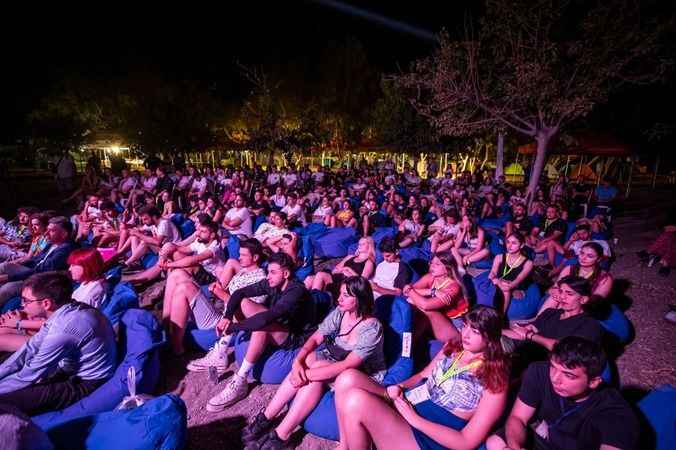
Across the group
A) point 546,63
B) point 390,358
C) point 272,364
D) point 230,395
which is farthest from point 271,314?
point 546,63

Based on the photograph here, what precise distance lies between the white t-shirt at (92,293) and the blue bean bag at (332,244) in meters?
4.43

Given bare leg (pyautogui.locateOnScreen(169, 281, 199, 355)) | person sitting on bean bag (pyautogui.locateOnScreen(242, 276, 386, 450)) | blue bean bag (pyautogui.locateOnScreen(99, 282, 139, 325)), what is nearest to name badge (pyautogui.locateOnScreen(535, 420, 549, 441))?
person sitting on bean bag (pyautogui.locateOnScreen(242, 276, 386, 450))

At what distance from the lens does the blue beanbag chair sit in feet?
11.7

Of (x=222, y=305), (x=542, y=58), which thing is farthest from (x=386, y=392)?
(x=542, y=58)

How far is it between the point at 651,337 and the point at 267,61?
33623mm

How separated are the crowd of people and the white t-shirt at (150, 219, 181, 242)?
25 mm

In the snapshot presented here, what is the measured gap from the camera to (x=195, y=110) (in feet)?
74.5

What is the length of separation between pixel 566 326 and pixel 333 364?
2.26 meters

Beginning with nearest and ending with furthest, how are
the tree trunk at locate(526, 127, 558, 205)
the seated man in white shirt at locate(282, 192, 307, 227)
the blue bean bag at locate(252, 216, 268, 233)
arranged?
the blue bean bag at locate(252, 216, 268, 233) < the seated man in white shirt at locate(282, 192, 307, 227) < the tree trunk at locate(526, 127, 558, 205)

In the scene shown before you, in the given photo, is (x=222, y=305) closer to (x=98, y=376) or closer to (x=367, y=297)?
(x=98, y=376)

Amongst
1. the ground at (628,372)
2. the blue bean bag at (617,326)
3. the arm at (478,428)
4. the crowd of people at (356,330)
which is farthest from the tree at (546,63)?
the arm at (478,428)

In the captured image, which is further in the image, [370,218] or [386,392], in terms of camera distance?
[370,218]

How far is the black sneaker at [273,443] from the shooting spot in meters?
2.78

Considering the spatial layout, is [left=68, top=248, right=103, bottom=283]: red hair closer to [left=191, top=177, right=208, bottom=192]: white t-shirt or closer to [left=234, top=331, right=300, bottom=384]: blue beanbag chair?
[left=234, top=331, right=300, bottom=384]: blue beanbag chair
